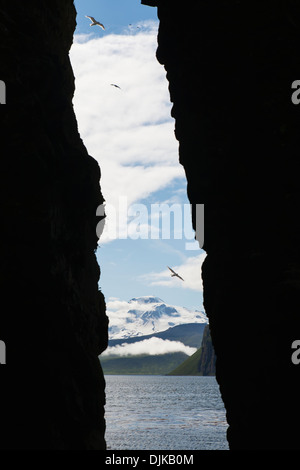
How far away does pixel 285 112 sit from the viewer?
566 inches

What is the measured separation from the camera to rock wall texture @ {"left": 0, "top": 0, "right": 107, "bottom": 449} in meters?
15.2

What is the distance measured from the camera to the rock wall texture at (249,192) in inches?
513

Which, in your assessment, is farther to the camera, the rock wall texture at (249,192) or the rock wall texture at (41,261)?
the rock wall texture at (41,261)

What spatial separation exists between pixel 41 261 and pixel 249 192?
7.58 metres

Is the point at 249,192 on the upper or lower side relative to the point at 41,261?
upper

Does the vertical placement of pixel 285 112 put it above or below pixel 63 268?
above

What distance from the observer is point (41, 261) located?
52.8 feet

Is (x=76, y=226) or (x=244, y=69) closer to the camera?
(x=244, y=69)

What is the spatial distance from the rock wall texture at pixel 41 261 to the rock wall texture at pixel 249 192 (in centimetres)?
518

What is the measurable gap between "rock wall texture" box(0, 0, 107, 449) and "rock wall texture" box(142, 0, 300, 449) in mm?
5184
